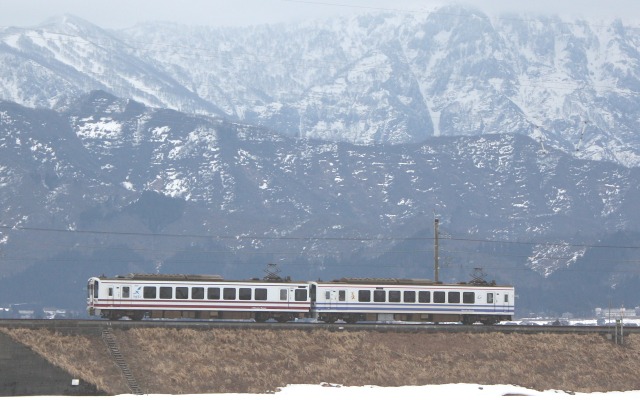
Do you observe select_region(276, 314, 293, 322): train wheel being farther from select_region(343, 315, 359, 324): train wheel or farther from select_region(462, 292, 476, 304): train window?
select_region(462, 292, 476, 304): train window

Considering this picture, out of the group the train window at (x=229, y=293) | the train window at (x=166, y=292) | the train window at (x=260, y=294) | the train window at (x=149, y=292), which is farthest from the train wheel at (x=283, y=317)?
the train window at (x=149, y=292)

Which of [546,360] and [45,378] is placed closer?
[45,378]

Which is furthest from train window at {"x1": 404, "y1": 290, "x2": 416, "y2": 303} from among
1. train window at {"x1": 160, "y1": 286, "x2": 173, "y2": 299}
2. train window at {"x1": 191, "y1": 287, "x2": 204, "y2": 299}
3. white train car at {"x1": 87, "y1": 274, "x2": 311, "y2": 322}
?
train window at {"x1": 160, "y1": 286, "x2": 173, "y2": 299}

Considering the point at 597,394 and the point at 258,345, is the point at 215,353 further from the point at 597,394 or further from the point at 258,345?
the point at 597,394

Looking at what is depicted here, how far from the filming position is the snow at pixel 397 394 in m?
92.1

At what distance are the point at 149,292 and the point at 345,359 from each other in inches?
728

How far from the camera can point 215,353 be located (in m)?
99.6

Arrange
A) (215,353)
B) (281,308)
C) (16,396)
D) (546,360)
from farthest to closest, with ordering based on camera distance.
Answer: (281,308)
(546,360)
(215,353)
(16,396)

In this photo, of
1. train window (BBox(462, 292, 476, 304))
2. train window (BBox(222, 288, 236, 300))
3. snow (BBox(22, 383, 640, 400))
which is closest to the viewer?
snow (BBox(22, 383, 640, 400))

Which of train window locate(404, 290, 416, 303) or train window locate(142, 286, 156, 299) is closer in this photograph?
train window locate(142, 286, 156, 299)

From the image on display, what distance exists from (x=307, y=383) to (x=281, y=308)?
1787 cm

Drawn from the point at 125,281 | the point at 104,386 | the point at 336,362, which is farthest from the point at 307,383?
the point at 125,281

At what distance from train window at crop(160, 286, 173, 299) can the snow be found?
62.7 feet

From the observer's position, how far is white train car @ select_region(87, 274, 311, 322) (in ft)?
364
